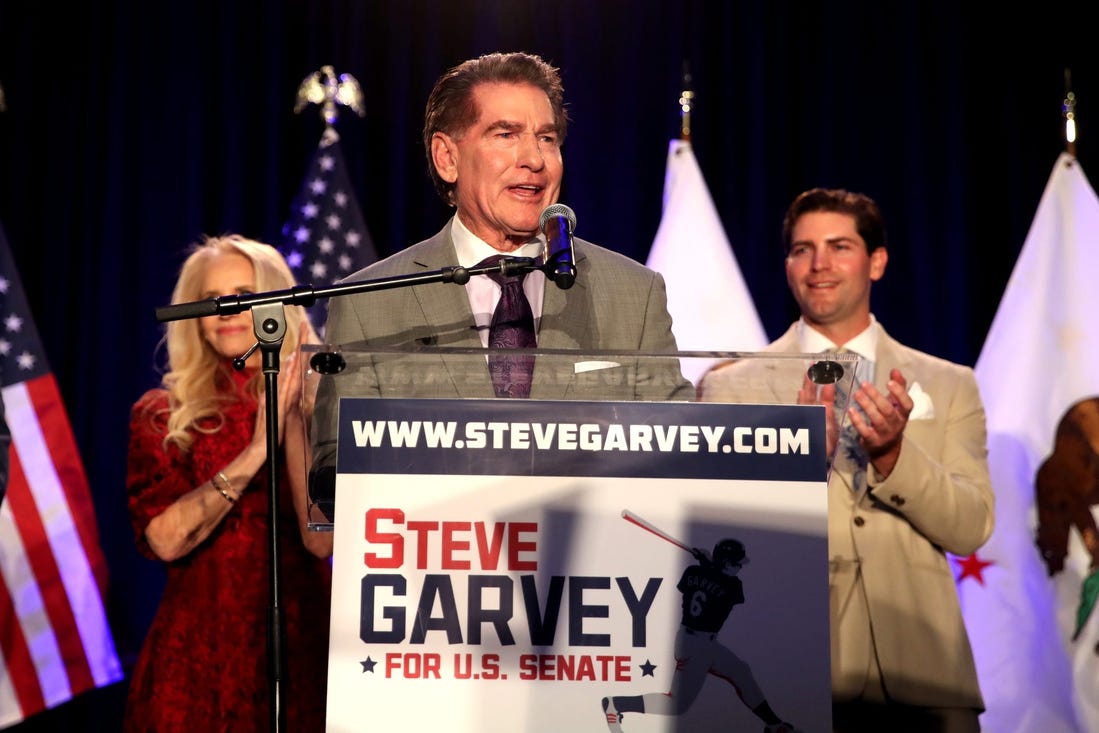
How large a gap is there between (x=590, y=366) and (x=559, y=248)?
185 mm

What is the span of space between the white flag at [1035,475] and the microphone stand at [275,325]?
3.05 m

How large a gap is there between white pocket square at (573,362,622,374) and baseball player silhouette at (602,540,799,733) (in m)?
0.30

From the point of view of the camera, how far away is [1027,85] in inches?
201

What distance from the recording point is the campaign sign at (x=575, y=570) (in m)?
1.63

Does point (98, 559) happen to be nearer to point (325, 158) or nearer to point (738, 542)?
point (325, 158)

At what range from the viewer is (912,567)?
10.2 feet

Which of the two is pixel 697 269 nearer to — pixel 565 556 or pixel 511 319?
pixel 511 319

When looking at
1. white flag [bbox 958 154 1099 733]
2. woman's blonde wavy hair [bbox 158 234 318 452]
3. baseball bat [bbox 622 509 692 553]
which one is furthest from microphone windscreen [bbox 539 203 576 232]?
white flag [bbox 958 154 1099 733]

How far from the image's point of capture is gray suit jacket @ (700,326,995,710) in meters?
2.99

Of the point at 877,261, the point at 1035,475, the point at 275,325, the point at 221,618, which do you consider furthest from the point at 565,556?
the point at 1035,475

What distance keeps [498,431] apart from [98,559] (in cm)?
329

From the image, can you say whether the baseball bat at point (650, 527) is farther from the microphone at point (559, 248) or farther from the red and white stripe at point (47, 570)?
the red and white stripe at point (47, 570)

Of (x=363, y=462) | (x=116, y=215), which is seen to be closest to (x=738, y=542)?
(x=363, y=462)

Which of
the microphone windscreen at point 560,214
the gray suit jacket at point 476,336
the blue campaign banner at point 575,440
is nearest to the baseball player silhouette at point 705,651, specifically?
the blue campaign banner at point 575,440
